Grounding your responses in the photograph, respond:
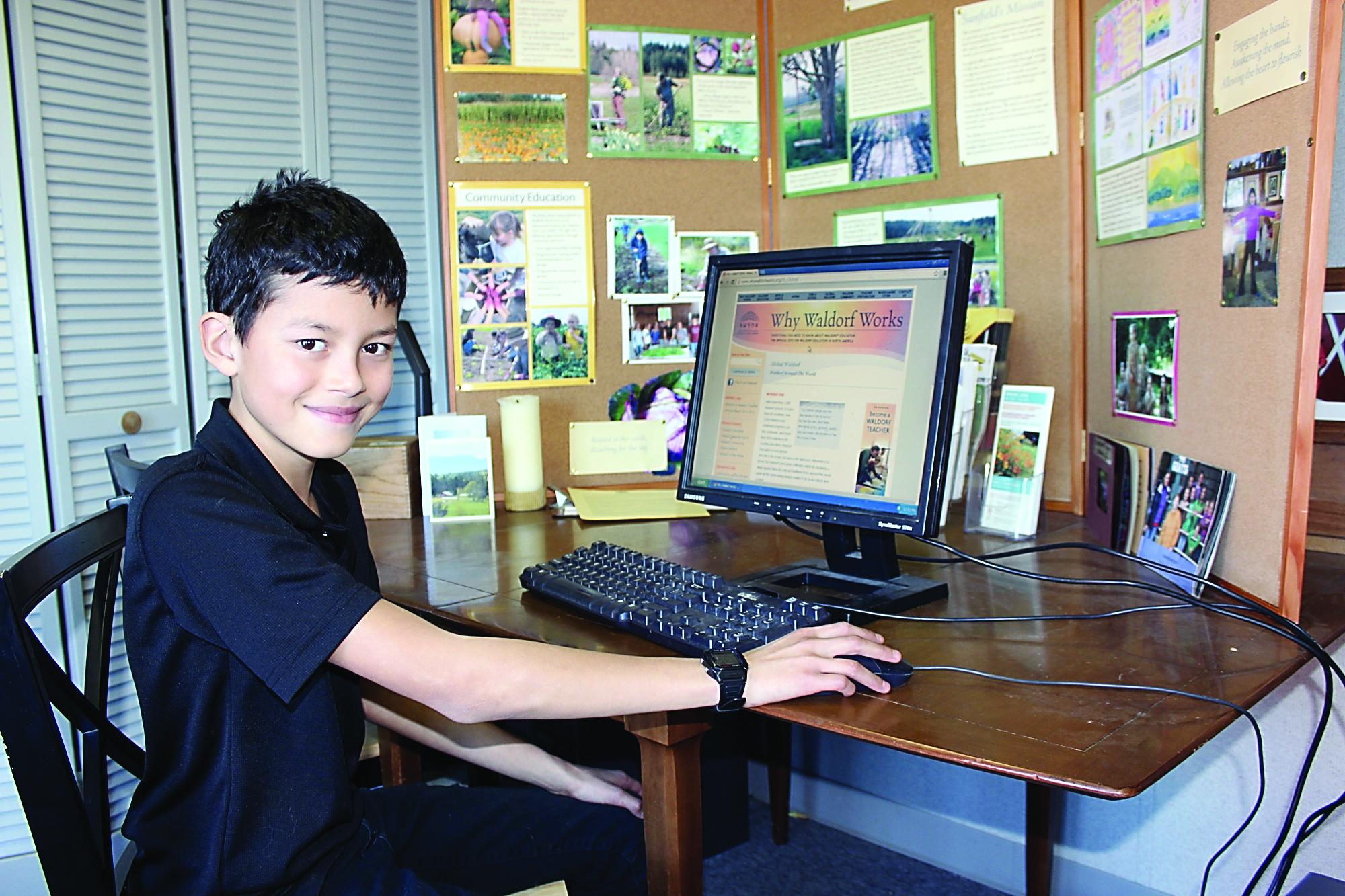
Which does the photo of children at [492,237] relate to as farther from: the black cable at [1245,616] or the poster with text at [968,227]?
the black cable at [1245,616]

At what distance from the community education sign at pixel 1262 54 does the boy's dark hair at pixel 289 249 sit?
92 cm

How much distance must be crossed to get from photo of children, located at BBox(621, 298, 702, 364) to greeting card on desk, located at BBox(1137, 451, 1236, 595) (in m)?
0.84

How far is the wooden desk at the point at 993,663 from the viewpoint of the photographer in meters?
0.74

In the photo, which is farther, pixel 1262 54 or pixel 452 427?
pixel 452 427

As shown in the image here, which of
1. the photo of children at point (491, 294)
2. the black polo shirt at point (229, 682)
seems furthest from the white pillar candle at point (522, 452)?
the black polo shirt at point (229, 682)

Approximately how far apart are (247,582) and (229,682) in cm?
10

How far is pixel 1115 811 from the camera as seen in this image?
5.25ft

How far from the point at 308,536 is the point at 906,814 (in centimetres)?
141

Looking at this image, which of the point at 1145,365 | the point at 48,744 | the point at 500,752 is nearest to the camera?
the point at 48,744

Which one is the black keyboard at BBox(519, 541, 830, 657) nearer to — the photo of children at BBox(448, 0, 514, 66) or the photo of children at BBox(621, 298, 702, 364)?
the photo of children at BBox(621, 298, 702, 364)

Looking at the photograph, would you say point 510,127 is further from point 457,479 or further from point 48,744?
point 48,744

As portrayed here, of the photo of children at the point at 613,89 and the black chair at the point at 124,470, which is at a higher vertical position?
the photo of children at the point at 613,89

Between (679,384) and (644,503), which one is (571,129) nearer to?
(679,384)

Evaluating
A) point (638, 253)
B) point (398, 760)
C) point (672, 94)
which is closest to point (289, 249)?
point (398, 760)
